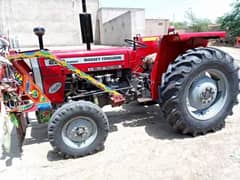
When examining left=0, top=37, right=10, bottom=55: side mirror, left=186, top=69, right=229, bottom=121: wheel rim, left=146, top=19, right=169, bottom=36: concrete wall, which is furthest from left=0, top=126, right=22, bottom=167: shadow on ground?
left=146, top=19, right=169, bottom=36: concrete wall

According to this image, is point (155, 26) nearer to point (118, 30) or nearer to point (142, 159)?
point (118, 30)

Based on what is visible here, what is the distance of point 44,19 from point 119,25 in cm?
1234

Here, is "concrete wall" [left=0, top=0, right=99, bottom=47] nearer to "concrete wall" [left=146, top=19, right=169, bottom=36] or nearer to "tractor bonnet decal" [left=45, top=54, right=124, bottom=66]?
"concrete wall" [left=146, top=19, right=169, bottom=36]

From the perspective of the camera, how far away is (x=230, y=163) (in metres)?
2.53

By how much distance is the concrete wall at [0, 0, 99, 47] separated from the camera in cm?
2853

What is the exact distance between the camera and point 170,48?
337cm

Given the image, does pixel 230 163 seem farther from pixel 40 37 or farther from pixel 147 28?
pixel 147 28

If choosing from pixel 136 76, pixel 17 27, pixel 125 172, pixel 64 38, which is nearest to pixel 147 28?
pixel 64 38

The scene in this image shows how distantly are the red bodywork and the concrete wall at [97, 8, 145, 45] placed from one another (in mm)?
16401

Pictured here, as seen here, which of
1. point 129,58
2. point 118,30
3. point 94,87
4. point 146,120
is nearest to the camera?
point 94,87

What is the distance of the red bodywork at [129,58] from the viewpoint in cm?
313

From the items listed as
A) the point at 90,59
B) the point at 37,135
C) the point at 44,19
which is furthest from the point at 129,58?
the point at 44,19

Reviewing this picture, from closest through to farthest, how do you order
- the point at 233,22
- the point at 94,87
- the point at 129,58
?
1. the point at 94,87
2. the point at 129,58
3. the point at 233,22

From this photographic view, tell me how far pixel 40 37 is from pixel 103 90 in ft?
3.56
